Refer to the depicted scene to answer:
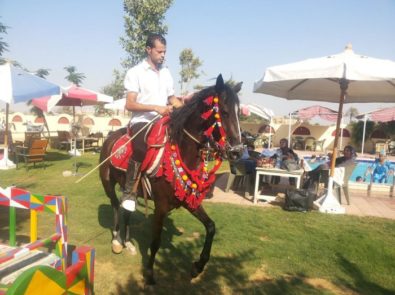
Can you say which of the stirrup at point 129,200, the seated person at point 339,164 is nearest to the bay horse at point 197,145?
the stirrup at point 129,200

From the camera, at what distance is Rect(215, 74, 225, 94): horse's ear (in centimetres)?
325

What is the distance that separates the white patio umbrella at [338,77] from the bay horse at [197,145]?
3586 mm

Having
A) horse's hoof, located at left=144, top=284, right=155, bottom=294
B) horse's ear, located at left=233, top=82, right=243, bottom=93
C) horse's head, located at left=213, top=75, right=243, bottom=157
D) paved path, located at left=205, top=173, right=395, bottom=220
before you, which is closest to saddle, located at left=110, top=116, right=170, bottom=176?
horse's head, located at left=213, top=75, right=243, bottom=157

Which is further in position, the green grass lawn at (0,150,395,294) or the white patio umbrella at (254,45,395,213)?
the white patio umbrella at (254,45,395,213)

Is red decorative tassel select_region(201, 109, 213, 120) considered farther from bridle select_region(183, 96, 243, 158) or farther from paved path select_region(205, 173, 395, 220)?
paved path select_region(205, 173, 395, 220)

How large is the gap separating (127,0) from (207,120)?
23.1 meters

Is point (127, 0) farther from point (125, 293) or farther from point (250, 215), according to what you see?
point (125, 293)

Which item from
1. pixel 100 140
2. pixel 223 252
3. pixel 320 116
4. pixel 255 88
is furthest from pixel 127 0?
pixel 223 252

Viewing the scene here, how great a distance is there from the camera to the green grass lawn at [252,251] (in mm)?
3945

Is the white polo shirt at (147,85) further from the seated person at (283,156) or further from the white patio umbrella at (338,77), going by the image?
the seated person at (283,156)

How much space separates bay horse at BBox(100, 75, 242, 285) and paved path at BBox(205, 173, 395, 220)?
4.13 m

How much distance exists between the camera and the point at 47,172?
1072 cm

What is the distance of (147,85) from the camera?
3.95 metres

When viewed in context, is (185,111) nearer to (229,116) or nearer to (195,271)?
(229,116)
